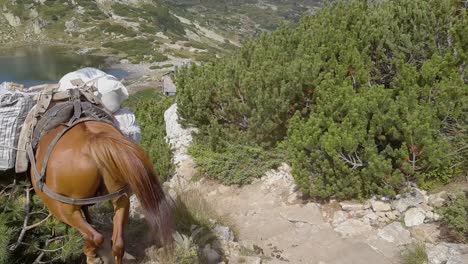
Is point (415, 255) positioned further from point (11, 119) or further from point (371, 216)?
point (11, 119)

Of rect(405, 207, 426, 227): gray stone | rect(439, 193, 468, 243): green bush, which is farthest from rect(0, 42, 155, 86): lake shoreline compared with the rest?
rect(439, 193, 468, 243): green bush

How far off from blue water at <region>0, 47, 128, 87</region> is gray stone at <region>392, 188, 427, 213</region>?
38.3 meters

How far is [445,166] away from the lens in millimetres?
5227

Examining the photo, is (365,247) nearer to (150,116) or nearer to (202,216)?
(202,216)

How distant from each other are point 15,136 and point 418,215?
4407mm

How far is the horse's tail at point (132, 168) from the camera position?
9.66ft

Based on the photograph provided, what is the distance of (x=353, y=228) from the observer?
5219 millimetres

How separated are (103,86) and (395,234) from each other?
3.65 metres

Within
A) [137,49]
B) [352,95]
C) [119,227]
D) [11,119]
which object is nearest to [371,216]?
[352,95]

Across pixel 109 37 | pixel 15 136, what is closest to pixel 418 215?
pixel 15 136

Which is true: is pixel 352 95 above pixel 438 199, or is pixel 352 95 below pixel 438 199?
above

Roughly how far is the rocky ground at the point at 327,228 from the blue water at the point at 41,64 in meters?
36.7

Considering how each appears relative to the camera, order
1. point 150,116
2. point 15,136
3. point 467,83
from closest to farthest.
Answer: point 15,136
point 467,83
point 150,116

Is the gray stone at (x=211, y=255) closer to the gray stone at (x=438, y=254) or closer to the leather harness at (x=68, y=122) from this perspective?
the leather harness at (x=68, y=122)
